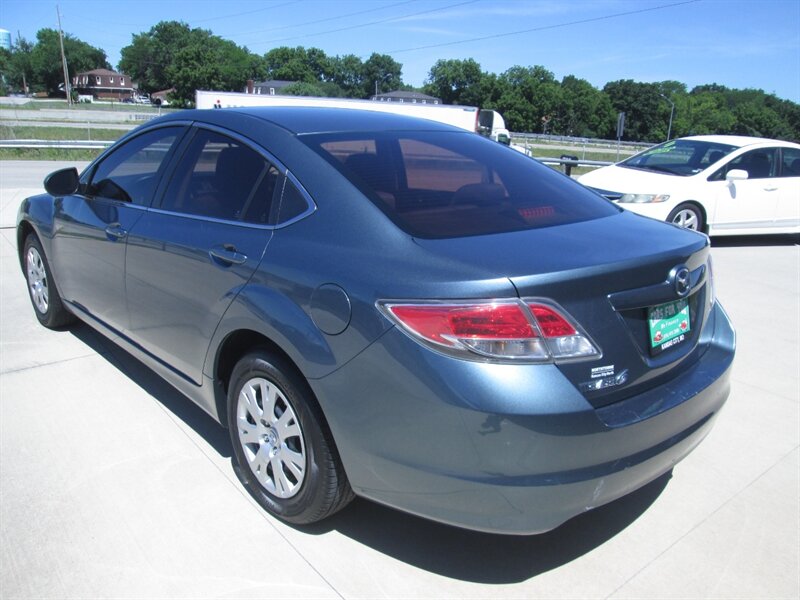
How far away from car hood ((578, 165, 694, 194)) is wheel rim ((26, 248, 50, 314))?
689 cm

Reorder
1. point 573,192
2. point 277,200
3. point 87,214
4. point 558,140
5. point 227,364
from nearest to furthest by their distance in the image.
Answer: point 277,200 → point 227,364 → point 573,192 → point 87,214 → point 558,140

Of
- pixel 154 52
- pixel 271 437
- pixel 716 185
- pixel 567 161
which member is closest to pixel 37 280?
pixel 271 437

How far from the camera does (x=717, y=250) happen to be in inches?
356

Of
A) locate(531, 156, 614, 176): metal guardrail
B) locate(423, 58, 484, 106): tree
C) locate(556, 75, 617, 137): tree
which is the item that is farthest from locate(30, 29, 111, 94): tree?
locate(531, 156, 614, 176): metal guardrail

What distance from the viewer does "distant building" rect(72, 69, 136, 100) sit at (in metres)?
135

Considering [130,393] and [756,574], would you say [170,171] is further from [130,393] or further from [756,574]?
[756,574]

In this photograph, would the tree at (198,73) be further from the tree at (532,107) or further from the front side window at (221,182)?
the front side window at (221,182)

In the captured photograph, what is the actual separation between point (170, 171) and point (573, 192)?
198cm

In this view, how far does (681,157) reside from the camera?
31.1 feet

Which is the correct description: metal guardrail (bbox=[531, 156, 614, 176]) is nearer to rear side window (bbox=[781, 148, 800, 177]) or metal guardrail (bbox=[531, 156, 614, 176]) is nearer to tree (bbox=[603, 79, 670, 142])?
rear side window (bbox=[781, 148, 800, 177])

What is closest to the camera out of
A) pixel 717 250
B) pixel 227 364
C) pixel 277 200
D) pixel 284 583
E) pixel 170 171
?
pixel 284 583

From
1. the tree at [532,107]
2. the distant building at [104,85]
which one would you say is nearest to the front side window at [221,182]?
the tree at [532,107]

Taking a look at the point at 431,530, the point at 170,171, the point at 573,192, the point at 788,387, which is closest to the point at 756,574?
the point at 431,530

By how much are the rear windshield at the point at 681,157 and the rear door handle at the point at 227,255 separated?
7970 mm
